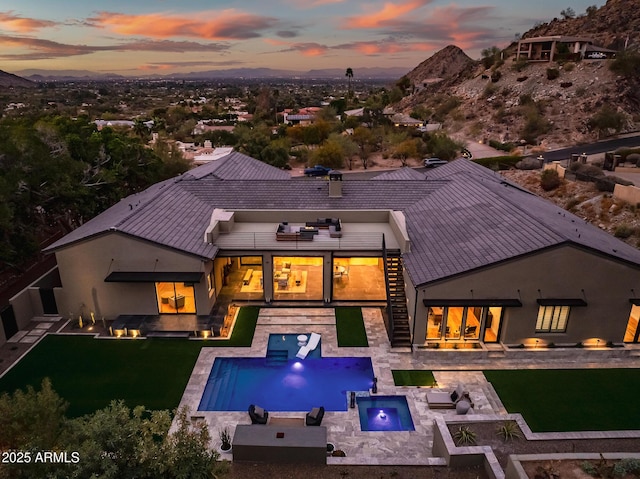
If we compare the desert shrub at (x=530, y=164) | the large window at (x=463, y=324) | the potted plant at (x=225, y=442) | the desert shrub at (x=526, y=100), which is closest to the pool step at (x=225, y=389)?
the potted plant at (x=225, y=442)

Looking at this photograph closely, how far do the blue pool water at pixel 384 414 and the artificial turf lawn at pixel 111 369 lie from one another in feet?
23.5

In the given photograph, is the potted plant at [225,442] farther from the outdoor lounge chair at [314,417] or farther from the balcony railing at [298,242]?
the balcony railing at [298,242]

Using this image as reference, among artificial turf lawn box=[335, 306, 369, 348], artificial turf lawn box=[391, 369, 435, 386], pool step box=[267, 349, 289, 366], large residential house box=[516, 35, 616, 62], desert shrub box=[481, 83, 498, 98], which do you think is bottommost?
pool step box=[267, 349, 289, 366]

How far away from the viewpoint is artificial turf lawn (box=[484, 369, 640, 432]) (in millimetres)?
16938

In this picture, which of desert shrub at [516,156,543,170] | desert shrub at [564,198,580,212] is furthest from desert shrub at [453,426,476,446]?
desert shrub at [516,156,543,170]

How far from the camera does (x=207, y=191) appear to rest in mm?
30500

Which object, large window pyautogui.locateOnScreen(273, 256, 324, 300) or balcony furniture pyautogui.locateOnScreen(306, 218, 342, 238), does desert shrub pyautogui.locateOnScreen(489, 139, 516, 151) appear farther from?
large window pyautogui.locateOnScreen(273, 256, 324, 300)

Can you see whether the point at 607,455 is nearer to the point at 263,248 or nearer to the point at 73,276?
the point at 263,248

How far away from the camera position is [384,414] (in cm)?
1753

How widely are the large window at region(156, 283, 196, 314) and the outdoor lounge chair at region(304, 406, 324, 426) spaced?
10.0 meters

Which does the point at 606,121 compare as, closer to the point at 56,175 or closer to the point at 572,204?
the point at 572,204

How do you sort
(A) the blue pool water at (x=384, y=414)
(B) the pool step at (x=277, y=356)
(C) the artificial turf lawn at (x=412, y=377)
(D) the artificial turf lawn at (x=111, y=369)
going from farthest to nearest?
(B) the pool step at (x=277, y=356)
(C) the artificial turf lawn at (x=412, y=377)
(D) the artificial turf lawn at (x=111, y=369)
(A) the blue pool water at (x=384, y=414)

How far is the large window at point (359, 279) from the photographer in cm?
2600

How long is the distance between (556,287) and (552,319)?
170cm
